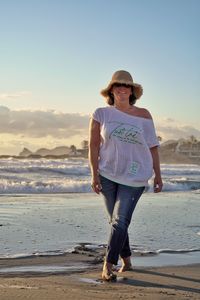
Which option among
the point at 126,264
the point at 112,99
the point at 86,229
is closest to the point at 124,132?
the point at 112,99

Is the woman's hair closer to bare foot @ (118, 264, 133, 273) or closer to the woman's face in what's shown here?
the woman's face

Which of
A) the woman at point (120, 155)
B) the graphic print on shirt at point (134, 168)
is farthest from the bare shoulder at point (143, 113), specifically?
the graphic print on shirt at point (134, 168)

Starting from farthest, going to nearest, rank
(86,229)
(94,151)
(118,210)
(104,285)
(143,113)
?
(86,229) < (143,113) < (94,151) < (118,210) < (104,285)

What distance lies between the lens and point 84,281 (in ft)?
15.3

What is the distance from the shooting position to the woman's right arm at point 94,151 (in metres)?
4.93

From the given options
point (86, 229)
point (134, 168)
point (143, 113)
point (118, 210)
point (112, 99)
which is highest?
point (112, 99)

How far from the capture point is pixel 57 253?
6277mm

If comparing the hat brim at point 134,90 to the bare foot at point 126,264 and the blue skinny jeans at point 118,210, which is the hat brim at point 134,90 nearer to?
the blue skinny jeans at point 118,210

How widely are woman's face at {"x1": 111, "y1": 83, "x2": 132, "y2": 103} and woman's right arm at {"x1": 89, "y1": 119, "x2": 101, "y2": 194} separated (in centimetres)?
30

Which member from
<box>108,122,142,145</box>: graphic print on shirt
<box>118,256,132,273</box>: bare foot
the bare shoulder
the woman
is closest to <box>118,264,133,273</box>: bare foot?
<box>118,256,132,273</box>: bare foot

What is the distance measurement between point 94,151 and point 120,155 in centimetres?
23

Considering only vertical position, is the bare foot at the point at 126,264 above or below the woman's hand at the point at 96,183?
below

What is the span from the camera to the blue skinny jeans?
15.9ft

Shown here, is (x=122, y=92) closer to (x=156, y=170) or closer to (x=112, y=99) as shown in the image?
(x=112, y=99)
